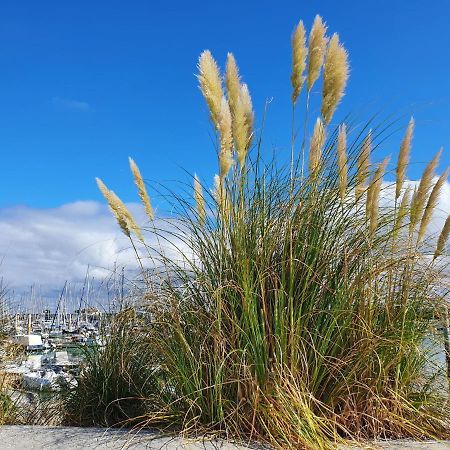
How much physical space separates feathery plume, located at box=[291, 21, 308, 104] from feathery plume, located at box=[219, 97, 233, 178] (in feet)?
1.88

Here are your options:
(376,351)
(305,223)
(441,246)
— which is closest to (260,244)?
(305,223)

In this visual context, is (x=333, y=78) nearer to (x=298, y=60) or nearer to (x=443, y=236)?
(x=298, y=60)

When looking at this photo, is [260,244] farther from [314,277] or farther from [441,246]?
[441,246]

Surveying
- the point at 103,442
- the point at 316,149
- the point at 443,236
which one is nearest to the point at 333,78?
the point at 316,149

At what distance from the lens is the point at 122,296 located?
4.28 metres

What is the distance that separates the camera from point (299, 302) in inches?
129

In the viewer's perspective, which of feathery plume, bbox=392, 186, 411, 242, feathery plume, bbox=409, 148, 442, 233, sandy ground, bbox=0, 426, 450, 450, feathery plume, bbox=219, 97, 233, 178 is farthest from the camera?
feathery plume, bbox=409, 148, 442, 233

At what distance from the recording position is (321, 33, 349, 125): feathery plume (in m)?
3.53

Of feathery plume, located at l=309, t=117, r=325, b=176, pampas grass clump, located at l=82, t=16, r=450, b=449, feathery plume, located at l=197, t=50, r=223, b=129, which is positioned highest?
feathery plume, located at l=197, t=50, r=223, b=129

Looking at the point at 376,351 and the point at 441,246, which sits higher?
the point at 441,246

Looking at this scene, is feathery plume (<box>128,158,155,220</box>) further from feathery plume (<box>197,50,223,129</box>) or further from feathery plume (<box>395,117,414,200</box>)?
feathery plume (<box>395,117,414,200</box>)

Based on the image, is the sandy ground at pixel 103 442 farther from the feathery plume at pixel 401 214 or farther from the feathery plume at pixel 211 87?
the feathery plume at pixel 211 87

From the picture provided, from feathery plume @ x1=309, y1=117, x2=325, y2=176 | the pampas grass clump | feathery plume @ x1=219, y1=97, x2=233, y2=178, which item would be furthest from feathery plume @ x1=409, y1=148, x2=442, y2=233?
feathery plume @ x1=219, y1=97, x2=233, y2=178

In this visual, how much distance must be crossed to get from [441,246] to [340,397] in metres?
1.28
